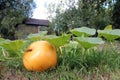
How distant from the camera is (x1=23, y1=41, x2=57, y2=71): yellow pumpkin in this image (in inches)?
49.3

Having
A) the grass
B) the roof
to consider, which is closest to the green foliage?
the grass

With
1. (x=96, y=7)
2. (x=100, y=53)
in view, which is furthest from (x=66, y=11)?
(x=100, y=53)

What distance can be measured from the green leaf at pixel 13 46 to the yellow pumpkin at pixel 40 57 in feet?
0.27

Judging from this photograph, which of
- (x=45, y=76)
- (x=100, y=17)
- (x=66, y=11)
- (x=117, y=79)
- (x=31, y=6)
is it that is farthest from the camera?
(x=31, y=6)

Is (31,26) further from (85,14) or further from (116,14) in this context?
(116,14)

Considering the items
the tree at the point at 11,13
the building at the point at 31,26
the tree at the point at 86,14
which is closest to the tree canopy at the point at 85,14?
the tree at the point at 86,14

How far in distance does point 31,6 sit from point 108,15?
14.5m

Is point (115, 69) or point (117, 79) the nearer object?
point (117, 79)

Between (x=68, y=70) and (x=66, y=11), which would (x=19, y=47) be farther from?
(x=66, y=11)

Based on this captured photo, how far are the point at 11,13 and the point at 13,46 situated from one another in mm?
24309

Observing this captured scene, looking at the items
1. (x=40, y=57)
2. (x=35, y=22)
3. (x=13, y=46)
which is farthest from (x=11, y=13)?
(x=40, y=57)

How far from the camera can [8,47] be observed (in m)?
1.37

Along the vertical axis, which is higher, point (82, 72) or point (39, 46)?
point (39, 46)

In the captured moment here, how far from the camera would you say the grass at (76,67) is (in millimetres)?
1124
